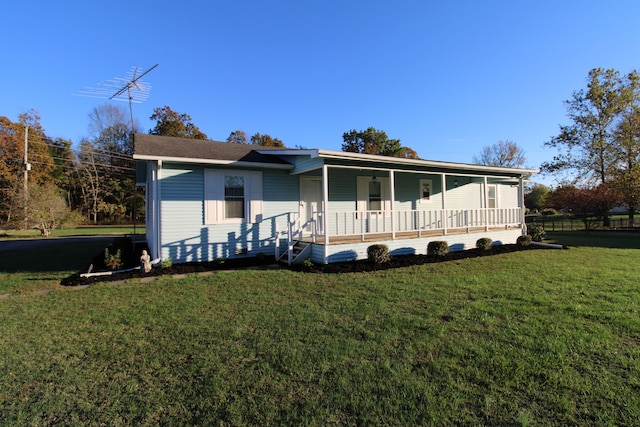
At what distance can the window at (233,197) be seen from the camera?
9.71 m

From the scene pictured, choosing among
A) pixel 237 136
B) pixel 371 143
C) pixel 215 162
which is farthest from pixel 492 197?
pixel 237 136

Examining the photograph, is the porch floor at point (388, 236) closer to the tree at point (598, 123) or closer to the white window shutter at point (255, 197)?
the white window shutter at point (255, 197)

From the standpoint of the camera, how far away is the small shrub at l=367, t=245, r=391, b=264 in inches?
350

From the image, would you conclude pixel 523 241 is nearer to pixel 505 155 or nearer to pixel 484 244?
pixel 484 244

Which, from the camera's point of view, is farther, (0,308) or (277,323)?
(0,308)

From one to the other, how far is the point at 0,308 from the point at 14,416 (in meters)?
4.14

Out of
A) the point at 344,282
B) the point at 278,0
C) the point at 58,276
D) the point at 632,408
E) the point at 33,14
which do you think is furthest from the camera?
the point at 278,0

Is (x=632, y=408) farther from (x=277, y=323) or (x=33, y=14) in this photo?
(x=33, y=14)

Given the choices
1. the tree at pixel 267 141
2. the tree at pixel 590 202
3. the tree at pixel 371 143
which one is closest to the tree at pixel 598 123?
the tree at pixel 590 202

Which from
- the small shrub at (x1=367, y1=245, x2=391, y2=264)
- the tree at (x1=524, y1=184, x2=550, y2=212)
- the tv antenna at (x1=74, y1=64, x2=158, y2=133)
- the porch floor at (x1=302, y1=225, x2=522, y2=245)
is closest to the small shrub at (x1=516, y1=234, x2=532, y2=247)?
the porch floor at (x1=302, y1=225, x2=522, y2=245)

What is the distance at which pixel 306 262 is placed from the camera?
8.55 m

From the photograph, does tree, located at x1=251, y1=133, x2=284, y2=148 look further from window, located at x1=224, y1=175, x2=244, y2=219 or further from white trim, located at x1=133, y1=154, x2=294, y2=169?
window, located at x1=224, y1=175, x2=244, y2=219

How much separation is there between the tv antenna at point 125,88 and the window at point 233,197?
5061mm

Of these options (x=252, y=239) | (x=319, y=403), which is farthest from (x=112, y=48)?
(x=319, y=403)
